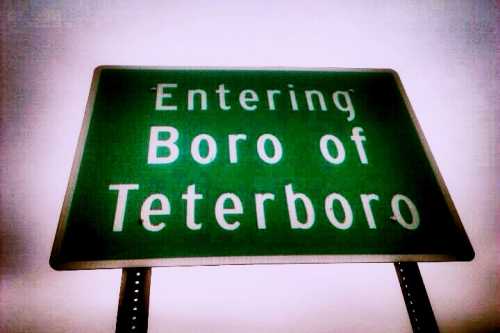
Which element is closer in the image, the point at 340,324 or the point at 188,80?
the point at 188,80

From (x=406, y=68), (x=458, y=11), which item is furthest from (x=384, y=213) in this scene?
(x=458, y=11)

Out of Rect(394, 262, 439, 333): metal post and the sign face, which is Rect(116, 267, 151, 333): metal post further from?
Rect(394, 262, 439, 333): metal post

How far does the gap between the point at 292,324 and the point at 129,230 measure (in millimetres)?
514

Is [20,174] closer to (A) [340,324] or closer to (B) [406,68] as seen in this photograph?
(A) [340,324]

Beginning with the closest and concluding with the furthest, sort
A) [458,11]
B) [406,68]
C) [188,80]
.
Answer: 1. [188,80]
2. [406,68]
3. [458,11]

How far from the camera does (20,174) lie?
0.91 m

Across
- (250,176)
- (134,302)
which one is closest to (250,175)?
(250,176)

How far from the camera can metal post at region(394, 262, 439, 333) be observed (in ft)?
1.90

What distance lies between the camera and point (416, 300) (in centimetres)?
61

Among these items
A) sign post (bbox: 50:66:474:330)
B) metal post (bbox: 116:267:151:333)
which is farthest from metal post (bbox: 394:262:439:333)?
metal post (bbox: 116:267:151:333)

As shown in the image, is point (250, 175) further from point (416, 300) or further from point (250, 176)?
point (416, 300)

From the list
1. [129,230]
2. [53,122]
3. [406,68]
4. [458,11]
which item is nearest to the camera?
[129,230]

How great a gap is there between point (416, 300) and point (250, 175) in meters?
0.37

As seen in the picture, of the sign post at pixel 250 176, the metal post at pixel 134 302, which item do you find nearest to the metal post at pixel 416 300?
the sign post at pixel 250 176
